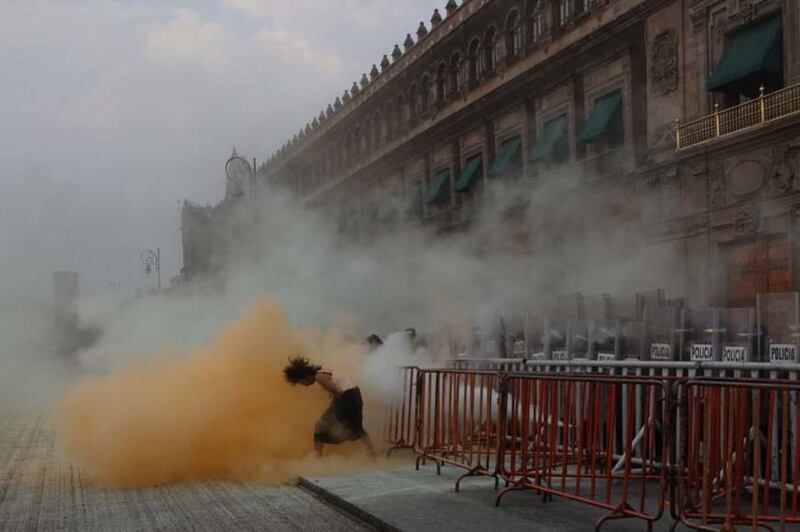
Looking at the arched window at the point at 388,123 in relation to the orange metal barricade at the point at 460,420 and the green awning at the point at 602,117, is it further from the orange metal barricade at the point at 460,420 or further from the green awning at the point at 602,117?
the orange metal barricade at the point at 460,420

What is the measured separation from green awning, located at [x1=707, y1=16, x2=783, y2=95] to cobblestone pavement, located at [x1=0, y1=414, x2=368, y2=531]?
11055 millimetres

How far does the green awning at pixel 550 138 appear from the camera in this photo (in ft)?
64.8

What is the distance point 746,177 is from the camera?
14406mm

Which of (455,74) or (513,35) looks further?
(455,74)

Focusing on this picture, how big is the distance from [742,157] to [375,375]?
890 cm

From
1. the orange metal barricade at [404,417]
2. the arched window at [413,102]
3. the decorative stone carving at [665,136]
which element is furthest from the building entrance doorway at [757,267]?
the arched window at [413,102]

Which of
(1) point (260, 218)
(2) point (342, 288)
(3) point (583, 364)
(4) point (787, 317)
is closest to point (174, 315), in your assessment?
(2) point (342, 288)

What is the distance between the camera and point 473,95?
24.2m

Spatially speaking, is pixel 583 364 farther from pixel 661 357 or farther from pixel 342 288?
pixel 342 288

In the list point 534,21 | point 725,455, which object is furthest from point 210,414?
point 534,21

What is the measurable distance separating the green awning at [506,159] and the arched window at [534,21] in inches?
101

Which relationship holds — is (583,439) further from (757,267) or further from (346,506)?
(757,267)

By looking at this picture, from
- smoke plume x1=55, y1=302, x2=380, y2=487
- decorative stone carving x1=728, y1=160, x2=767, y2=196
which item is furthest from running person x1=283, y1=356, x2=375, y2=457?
decorative stone carving x1=728, y1=160, x2=767, y2=196

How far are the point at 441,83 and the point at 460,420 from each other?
2064cm
